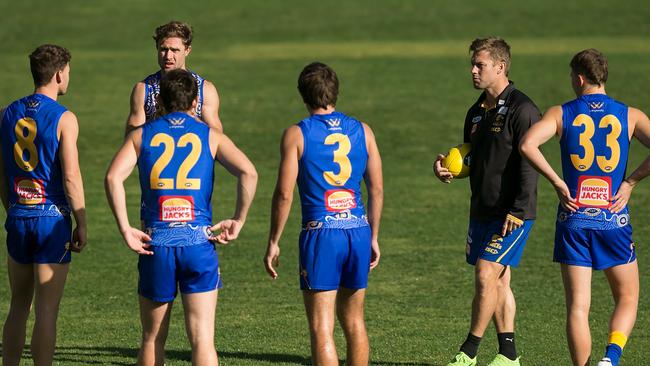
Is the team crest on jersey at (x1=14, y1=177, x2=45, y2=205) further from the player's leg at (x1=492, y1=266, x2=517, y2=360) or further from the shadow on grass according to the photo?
the player's leg at (x1=492, y1=266, x2=517, y2=360)

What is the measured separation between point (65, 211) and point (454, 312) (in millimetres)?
4362

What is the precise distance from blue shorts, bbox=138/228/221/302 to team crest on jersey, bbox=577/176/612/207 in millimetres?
2544

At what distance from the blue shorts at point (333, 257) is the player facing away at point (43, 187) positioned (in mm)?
1474

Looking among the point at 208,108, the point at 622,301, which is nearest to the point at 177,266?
the point at 208,108

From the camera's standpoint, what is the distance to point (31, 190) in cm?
801

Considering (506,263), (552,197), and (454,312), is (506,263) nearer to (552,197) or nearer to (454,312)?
(454,312)

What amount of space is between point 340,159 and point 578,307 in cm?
191

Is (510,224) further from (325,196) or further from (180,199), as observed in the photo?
(180,199)

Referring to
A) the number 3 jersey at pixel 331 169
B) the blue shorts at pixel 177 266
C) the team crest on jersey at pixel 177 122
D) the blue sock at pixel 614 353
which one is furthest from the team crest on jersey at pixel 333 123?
the blue sock at pixel 614 353

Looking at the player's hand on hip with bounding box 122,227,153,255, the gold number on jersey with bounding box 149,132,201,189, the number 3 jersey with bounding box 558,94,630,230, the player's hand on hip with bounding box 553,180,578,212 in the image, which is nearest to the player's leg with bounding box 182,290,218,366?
the player's hand on hip with bounding box 122,227,153,255

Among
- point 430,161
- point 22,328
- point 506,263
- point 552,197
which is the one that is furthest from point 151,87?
point 430,161

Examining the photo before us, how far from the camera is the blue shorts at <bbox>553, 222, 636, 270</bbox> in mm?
8234

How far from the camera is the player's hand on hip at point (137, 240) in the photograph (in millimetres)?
7234

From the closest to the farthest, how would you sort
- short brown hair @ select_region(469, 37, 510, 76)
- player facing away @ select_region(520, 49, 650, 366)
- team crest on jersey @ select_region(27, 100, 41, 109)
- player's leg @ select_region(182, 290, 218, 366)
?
player's leg @ select_region(182, 290, 218, 366) < team crest on jersey @ select_region(27, 100, 41, 109) < player facing away @ select_region(520, 49, 650, 366) < short brown hair @ select_region(469, 37, 510, 76)
